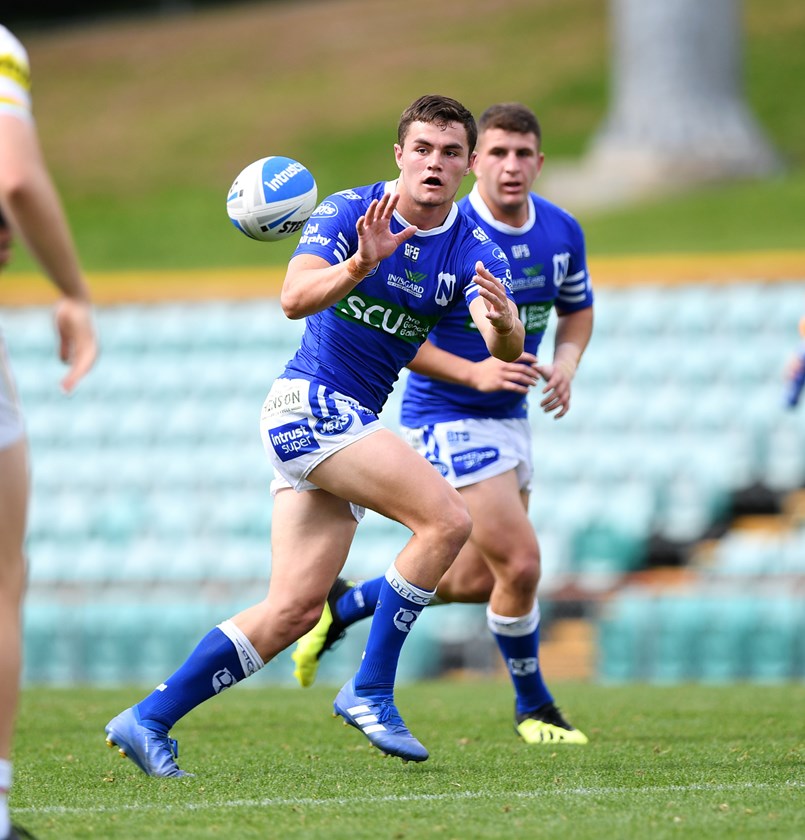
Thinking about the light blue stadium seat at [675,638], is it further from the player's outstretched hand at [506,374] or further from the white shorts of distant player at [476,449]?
the player's outstretched hand at [506,374]

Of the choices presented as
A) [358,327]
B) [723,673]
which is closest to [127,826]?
[358,327]

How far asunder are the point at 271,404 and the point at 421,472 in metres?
0.60

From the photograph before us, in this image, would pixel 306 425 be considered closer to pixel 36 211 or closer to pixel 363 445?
pixel 363 445

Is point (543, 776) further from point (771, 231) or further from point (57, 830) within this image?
point (771, 231)

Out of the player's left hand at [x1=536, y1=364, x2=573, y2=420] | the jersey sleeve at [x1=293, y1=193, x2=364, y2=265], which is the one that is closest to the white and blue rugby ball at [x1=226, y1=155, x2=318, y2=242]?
the jersey sleeve at [x1=293, y1=193, x2=364, y2=265]

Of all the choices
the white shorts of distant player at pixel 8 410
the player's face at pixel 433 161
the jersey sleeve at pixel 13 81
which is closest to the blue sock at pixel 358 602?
the player's face at pixel 433 161

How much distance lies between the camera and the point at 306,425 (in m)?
5.15

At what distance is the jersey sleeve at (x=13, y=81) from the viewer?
11.8 ft

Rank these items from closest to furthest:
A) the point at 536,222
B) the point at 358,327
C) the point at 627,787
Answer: the point at 627,787 → the point at 358,327 → the point at 536,222

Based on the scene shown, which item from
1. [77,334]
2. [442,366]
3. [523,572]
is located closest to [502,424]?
[442,366]

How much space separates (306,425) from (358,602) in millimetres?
1466

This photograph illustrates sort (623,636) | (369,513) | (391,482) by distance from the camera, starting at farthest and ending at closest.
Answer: (369,513)
(623,636)
(391,482)

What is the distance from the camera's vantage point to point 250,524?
15461mm

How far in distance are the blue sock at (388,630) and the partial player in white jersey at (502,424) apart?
101 cm
